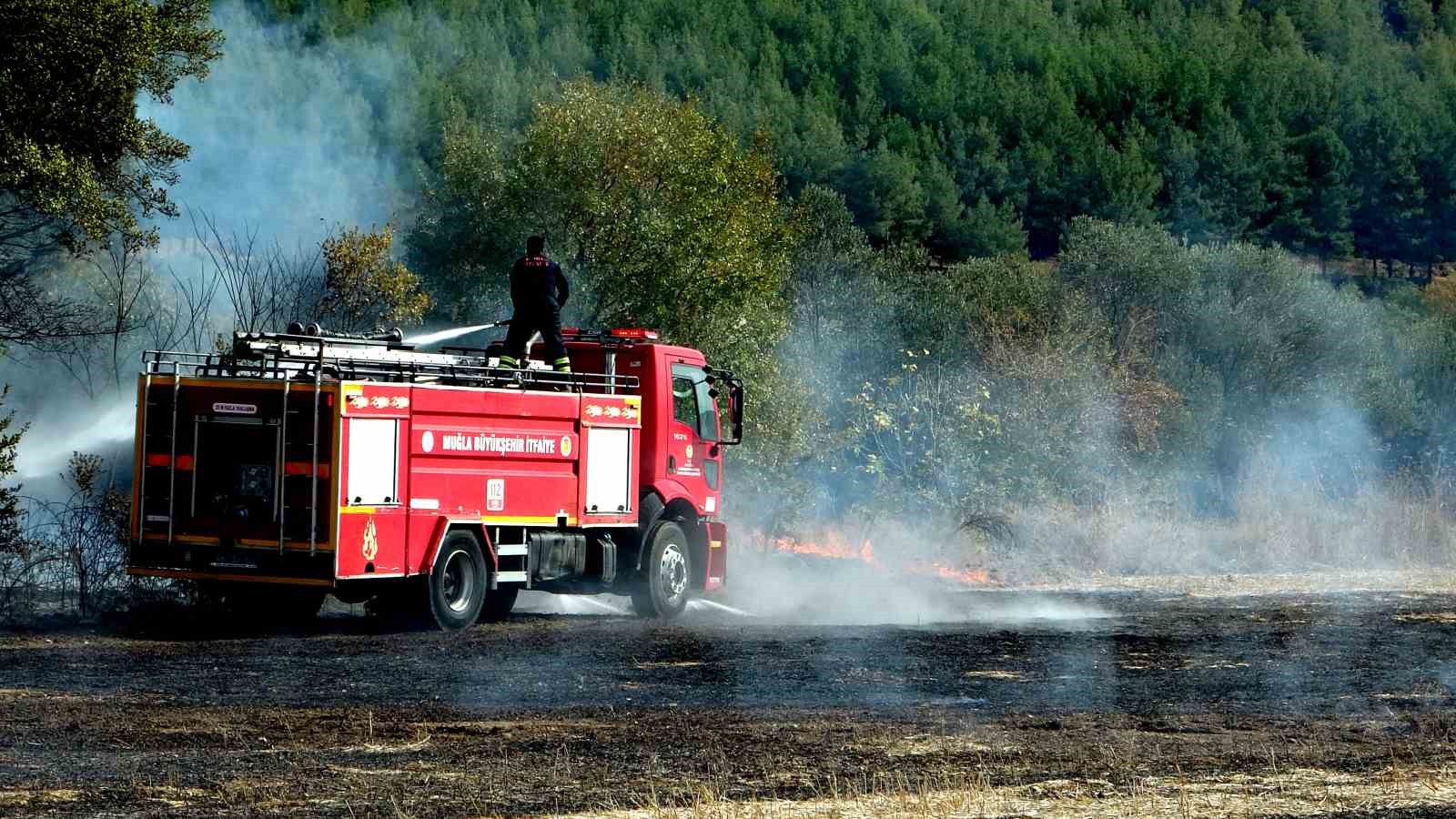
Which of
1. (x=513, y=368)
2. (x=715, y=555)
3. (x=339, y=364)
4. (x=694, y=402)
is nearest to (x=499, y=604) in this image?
(x=513, y=368)

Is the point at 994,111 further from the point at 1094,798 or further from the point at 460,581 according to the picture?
the point at 1094,798

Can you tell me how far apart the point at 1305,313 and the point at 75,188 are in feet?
140

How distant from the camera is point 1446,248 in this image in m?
99.0

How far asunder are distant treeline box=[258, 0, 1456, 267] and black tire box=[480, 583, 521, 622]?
4195cm

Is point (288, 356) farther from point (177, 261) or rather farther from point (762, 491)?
point (177, 261)

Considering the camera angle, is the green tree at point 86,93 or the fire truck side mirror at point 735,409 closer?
the green tree at point 86,93

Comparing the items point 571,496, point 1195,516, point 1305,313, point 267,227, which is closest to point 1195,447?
point 1305,313

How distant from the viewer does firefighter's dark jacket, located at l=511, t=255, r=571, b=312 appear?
61.9 feet

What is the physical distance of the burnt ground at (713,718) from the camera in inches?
361

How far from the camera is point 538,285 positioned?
18891 millimetres

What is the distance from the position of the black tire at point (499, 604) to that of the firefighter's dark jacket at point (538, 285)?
299 centimetres

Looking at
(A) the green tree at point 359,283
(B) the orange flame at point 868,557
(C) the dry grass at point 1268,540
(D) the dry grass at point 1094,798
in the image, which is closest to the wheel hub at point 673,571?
(A) the green tree at point 359,283

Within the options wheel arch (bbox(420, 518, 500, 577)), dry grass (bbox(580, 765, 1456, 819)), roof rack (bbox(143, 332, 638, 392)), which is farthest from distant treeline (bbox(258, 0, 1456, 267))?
dry grass (bbox(580, 765, 1456, 819))

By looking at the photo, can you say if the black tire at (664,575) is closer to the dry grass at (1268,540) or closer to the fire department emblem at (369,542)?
the fire department emblem at (369,542)
